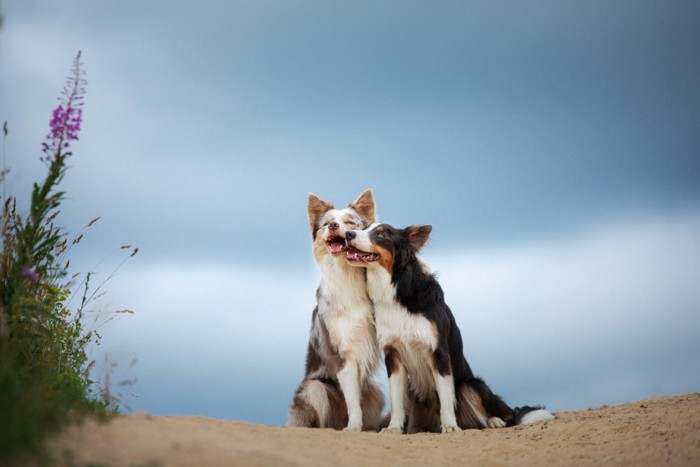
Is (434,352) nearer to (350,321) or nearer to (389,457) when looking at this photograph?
(350,321)

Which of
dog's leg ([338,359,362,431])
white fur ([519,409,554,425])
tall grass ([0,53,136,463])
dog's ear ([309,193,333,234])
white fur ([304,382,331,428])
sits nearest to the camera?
tall grass ([0,53,136,463])

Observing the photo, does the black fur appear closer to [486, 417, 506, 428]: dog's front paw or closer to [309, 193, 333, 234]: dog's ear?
[486, 417, 506, 428]: dog's front paw

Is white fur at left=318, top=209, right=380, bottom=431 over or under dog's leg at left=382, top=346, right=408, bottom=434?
over

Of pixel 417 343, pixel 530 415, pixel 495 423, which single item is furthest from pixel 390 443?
pixel 530 415

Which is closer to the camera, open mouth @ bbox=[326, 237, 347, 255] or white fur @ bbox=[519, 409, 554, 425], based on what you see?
open mouth @ bbox=[326, 237, 347, 255]

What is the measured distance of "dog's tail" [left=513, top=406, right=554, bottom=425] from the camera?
310 inches

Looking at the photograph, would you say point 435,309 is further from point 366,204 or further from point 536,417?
point 536,417

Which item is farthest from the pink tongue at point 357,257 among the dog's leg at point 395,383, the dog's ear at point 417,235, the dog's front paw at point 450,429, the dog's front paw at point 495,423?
the dog's front paw at point 495,423

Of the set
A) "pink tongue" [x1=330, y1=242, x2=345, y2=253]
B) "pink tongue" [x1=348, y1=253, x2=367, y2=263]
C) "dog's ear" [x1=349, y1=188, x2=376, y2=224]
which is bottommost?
"pink tongue" [x1=348, y1=253, x2=367, y2=263]

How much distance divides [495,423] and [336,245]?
2.82m

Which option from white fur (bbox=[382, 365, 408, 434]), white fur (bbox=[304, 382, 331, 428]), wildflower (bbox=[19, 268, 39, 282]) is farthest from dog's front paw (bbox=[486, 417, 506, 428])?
wildflower (bbox=[19, 268, 39, 282])

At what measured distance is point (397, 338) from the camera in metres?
7.38

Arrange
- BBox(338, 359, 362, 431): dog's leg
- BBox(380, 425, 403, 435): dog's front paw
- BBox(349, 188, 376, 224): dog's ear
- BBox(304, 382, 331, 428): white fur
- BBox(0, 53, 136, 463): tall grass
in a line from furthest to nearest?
BBox(349, 188, 376, 224): dog's ear
BBox(304, 382, 331, 428): white fur
BBox(338, 359, 362, 431): dog's leg
BBox(380, 425, 403, 435): dog's front paw
BBox(0, 53, 136, 463): tall grass

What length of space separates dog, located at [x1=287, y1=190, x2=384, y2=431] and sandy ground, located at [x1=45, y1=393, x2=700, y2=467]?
0.91 meters
